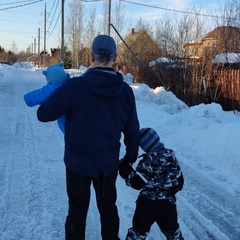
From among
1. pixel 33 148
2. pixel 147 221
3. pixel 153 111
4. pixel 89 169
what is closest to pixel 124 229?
pixel 147 221

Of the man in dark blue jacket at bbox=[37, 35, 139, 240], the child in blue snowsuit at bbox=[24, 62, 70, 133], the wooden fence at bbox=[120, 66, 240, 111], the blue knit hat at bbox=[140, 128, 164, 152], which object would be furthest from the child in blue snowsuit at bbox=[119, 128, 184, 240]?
the wooden fence at bbox=[120, 66, 240, 111]

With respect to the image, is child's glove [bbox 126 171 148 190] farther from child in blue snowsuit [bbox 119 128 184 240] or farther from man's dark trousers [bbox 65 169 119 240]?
man's dark trousers [bbox 65 169 119 240]

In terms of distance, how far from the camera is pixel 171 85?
15.9 meters

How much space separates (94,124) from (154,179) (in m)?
0.68

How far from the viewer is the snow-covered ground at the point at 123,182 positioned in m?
3.72

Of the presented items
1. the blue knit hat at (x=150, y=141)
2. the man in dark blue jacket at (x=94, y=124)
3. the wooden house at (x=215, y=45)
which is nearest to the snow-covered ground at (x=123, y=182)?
the man in dark blue jacket at (x=94, y=124)

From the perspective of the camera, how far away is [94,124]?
8.36ft

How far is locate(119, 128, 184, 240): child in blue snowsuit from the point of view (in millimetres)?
2795

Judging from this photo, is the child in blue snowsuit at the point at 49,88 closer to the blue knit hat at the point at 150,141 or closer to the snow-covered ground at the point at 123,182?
the blue knit hat at the point at 150,141

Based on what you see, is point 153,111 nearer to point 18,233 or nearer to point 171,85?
point 171,85

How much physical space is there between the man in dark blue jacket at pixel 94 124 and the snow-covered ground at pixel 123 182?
97cm

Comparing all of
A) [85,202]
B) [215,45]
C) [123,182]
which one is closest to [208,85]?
[215,45]

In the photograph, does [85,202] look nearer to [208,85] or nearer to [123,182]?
[123,182]

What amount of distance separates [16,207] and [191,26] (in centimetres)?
1285
